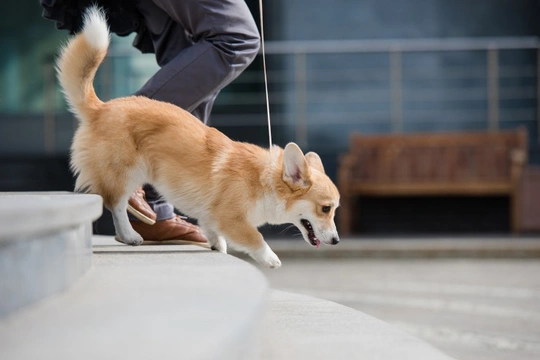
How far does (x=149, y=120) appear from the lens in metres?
2.70

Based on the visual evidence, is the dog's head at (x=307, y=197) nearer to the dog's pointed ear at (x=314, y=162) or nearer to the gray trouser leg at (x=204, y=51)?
the dog's pointed ear at (x=314, y=162)

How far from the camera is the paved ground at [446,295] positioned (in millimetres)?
4039

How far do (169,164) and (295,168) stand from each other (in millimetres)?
365

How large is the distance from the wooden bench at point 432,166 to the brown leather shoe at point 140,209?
19.5 ft

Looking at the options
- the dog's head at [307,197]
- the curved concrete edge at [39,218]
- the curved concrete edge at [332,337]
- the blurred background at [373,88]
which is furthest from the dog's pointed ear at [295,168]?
the blurred background at [373,88]

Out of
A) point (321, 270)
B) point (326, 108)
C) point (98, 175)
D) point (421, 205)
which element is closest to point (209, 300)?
point (98, 175)

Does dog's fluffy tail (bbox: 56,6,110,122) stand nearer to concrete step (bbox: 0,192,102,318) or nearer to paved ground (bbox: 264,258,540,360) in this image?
concrete step (bbox: 0,192,102,318)

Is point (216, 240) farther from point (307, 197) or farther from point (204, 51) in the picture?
point (204, 51)

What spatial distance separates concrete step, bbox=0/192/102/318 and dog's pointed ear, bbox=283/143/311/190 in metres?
0.96

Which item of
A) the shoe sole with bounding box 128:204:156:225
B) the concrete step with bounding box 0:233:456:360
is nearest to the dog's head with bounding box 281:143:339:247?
the concrete step with bounding box 0:233:456:360

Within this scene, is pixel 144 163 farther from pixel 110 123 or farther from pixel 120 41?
pixel 120 41

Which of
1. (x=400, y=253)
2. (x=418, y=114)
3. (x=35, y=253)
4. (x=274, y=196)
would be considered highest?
(x=35, y=253)

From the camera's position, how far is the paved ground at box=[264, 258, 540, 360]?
4.04m

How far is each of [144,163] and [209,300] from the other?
1.17 metres
